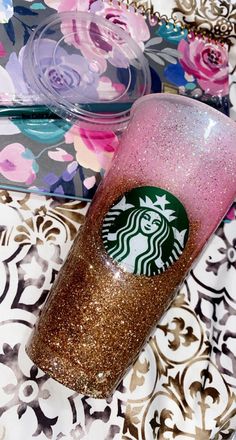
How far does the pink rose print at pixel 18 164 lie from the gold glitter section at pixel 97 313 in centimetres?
8

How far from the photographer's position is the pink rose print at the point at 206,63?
58cm

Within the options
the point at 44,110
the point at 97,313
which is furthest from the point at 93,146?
the point at 97,313

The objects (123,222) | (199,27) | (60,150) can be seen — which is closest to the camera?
(123,222)

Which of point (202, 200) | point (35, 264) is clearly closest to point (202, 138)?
point (202, 200)

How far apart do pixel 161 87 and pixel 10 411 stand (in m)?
0.27

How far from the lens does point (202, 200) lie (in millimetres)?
428

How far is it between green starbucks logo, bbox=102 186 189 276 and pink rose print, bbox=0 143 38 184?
0.32 ft

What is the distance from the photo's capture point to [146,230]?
1.34 feet

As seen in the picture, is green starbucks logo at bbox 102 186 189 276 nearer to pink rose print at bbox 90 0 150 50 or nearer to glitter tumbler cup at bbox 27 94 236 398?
glitter tumbler cup at bbox 27 94 236 398

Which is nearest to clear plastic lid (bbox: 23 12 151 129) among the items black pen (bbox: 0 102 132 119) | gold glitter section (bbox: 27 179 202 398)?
black pen (bbox: 0 102 132 119)

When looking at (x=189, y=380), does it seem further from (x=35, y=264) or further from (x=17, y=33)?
(x=17, y=33)

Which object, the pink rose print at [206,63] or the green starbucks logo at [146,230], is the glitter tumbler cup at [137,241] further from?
the pink rose print at [206,63]

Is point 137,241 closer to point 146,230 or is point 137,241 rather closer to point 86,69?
point 146,230

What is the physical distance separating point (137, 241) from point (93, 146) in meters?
0.13
